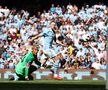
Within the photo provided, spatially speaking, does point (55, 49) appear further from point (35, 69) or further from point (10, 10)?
point (10, 10)

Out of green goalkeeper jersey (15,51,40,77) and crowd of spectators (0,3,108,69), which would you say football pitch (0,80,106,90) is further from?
crowd of spectators (0,3,108,69)

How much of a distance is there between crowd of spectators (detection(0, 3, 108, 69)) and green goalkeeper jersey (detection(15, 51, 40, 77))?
0.17 meters

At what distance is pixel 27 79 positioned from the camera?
10203 millimetres

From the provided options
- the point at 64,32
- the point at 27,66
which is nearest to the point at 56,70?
the point at 27,66

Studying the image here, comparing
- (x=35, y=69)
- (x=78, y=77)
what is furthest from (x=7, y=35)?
(x=78, y=77)

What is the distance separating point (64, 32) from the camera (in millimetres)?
10883

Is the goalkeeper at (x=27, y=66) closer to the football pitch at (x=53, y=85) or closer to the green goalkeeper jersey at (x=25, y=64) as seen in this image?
the green goalkeeper jersey at (x=25, y=64)

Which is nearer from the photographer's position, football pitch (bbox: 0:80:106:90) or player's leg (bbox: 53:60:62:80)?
football pitch (bbox: 0:80:106:90)

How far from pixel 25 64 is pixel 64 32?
5.17 feet

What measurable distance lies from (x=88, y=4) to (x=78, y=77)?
2245 millimetres

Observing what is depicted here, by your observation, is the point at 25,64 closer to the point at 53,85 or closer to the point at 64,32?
the point at 53,85

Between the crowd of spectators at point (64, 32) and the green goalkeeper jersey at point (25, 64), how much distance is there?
0.17 meters

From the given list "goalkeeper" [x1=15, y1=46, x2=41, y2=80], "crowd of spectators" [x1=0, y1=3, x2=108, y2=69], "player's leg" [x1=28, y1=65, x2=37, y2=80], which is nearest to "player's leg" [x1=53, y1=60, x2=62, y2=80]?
"crowd of spectators" [x1=0, y1=3, x2=108, y2=69]

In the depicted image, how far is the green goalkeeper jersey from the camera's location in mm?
10312
